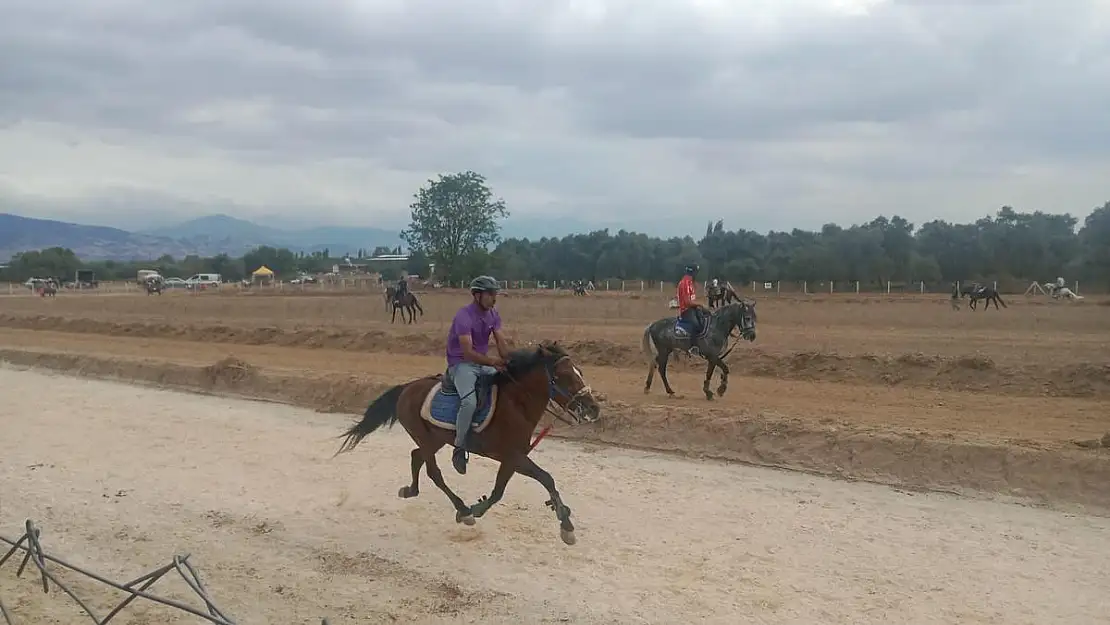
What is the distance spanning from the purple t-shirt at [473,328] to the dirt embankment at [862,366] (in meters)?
12.0

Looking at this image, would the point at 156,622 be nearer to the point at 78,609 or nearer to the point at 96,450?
the point at 78,609

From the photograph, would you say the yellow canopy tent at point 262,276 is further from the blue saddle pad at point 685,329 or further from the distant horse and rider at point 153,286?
the blue saddle pad at point 685,329

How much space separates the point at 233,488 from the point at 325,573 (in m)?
3.98

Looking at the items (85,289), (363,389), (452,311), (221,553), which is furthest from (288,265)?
(221,553)

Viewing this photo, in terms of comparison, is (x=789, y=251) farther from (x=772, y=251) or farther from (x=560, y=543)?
(x=560, y=543)

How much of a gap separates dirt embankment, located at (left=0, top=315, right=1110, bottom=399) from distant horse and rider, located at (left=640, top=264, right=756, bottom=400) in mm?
3081

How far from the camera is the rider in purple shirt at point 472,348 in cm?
927

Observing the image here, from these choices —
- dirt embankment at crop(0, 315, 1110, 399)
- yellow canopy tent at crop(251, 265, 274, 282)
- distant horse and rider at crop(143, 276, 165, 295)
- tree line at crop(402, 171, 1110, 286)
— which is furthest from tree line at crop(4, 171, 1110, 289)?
dirt embankment at crop(0, 315, 1110, 399)

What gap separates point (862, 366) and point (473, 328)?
42.3 ft

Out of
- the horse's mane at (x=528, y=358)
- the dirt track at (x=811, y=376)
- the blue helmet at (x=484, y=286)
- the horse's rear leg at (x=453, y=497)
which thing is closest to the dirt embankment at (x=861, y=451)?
the dirt track at (x=811, y=376)

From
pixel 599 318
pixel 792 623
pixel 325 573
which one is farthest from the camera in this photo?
pixel 599 318

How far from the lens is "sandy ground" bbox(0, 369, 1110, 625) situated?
790cm

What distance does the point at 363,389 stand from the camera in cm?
1861

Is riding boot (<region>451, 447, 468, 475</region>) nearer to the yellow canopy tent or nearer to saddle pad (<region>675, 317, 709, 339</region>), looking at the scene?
saddle pad (<region>675, 317, 709, 339</region>)
